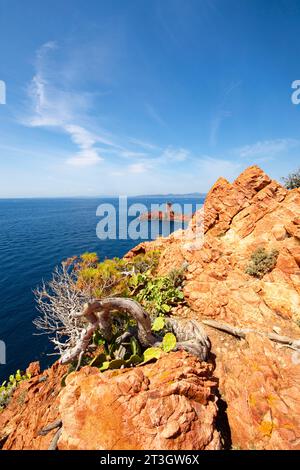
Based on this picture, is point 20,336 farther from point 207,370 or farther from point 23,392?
point 207,370

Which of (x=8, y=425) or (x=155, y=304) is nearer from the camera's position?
(x=8, y=425)

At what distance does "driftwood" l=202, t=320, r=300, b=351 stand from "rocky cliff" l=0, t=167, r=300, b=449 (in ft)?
0.44

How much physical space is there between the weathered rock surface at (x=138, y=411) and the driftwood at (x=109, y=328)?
1.19 meters

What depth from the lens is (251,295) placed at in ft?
29.3

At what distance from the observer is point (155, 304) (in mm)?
9383

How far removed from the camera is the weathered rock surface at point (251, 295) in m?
5.16

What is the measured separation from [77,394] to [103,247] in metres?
39.3

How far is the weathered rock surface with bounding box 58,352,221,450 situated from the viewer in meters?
3.99

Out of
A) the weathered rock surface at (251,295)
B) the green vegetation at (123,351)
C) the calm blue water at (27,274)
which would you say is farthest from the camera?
the calm blue water at (27,274)

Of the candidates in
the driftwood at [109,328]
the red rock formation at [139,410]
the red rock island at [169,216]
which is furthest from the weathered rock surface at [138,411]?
the red rock island at [169,216]

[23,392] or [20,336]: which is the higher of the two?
[23,392]

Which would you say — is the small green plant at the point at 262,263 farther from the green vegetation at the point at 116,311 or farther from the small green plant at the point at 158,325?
the small green plant at the point at 158,325

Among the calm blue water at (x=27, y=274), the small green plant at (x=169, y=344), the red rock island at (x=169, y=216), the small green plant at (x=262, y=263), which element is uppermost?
the red rock island at (x=169, y=216)
